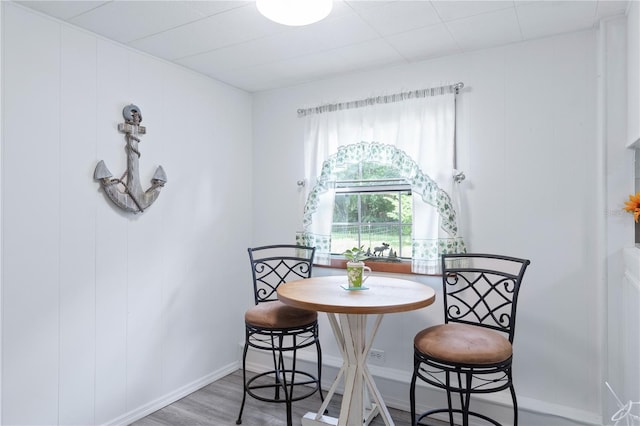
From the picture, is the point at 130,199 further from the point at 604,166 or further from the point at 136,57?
the point at 604,166

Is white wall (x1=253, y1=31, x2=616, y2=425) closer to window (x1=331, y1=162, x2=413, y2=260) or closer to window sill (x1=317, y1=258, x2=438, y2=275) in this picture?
window sill (x1=317, y1=258, x2=438, y2=275)

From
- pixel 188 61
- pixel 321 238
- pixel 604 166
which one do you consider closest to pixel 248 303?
pixel 321 238

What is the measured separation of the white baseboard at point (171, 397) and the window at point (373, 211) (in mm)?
1352

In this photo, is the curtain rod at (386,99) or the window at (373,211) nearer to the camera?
the curtain rod at (386,99)

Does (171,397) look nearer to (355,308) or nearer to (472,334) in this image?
(355,308)

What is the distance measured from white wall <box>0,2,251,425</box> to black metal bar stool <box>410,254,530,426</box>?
176cm

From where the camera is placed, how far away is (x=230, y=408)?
2789mm

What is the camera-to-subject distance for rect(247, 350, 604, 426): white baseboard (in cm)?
234

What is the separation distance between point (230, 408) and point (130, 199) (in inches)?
61.9

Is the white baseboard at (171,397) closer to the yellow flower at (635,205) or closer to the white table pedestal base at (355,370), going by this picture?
the white table pedestal base at (355,370)

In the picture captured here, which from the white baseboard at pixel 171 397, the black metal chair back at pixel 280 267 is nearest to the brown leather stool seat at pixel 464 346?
the black metal chair back at pixel 280 267

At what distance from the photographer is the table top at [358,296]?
76.5 inches

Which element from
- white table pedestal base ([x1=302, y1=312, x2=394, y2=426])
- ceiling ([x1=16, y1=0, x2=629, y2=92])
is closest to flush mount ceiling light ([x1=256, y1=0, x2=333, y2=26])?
ceiling ([x1=16, y1=0, x2=629, y2=92])

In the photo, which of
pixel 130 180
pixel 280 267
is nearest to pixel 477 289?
pixel 280 267
